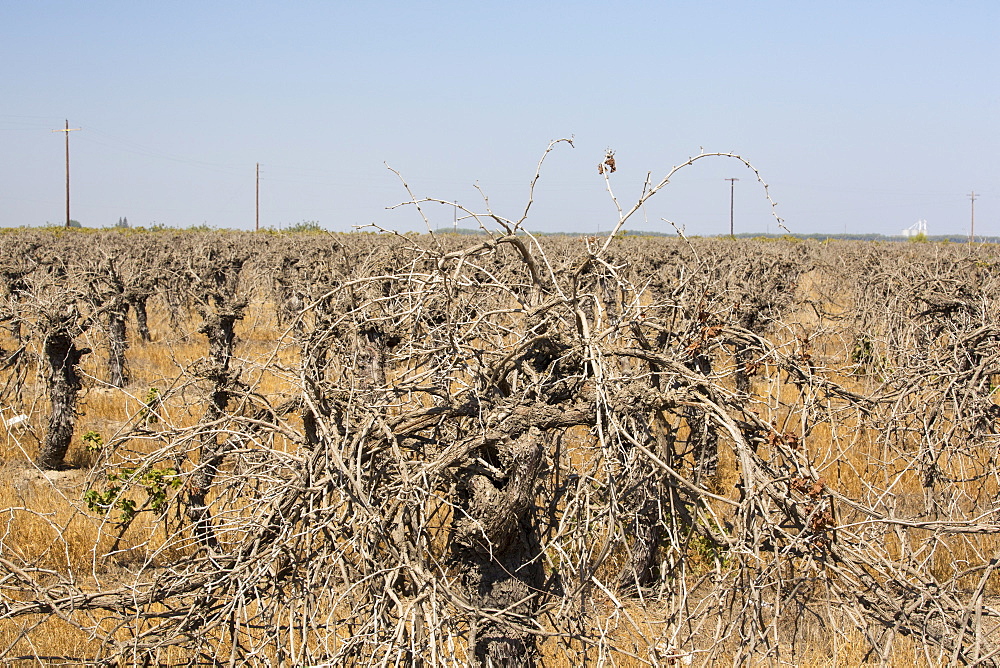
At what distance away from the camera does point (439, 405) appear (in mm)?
3424

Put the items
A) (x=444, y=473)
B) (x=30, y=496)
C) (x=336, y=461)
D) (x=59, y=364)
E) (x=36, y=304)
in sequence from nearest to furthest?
(x=336, y=461) < (x=444, y=473) < (x=30, y=496) < (x=36, y=304) < (x=59, y=364)

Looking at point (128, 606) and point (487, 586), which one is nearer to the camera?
point (128, 606)

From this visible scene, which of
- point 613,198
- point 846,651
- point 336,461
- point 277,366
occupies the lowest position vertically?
point 846,651

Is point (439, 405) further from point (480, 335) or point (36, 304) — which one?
point (36, 304)

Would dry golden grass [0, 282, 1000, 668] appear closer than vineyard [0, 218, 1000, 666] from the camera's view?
No

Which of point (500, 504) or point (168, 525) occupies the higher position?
point (500, 504)

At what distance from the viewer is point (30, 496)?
Result: 8039 millimetres

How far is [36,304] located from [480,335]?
696 centimetres

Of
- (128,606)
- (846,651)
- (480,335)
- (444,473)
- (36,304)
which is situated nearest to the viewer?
(128,606)

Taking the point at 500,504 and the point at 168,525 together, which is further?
the point at 168,525

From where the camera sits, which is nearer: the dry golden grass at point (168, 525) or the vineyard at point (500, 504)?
the vineyard at point (500, 504)

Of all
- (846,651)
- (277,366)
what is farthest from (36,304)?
(846,651)

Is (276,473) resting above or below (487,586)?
above

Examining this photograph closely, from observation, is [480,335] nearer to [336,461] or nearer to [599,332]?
[599,332]
